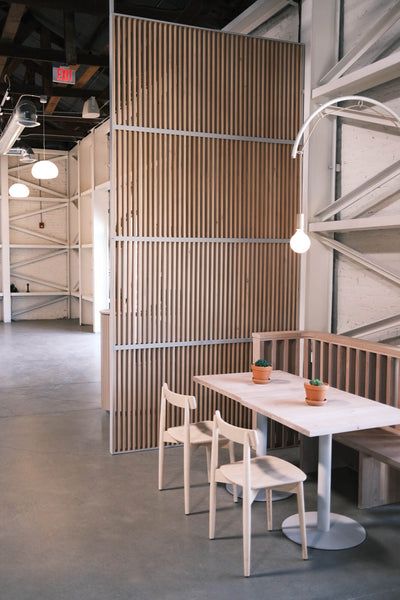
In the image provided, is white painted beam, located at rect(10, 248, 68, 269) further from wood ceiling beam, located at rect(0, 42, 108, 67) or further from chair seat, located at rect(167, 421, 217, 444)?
chair seat, located at rect(167, 421, 217, 444)

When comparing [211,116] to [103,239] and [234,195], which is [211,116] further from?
[103,239]

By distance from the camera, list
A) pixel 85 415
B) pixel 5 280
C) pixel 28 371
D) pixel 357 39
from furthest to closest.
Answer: pixel 5 280, pixel 28 371, pixel 85 415, pixel 357 39

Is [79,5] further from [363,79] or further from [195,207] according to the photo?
[363,79]

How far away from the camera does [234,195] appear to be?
5637 mm

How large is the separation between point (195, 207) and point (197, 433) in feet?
7.30

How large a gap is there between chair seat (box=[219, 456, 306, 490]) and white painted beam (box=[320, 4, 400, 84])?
11.8 ft

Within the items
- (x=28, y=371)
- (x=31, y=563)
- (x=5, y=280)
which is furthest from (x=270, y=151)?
(x=5, y=280)

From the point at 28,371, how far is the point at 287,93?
5653 mm

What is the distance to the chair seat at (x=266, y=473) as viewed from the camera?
133 inches

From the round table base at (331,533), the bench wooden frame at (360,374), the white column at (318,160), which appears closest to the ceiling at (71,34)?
the white column at (318,160)

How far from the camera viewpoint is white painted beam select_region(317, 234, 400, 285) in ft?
16.4

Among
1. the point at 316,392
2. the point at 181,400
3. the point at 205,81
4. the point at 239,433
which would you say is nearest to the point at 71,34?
the point at 205,81

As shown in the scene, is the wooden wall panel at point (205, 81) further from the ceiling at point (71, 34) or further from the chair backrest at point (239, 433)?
the chair backrest at point (239, 433)

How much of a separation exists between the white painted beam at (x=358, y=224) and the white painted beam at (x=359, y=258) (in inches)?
4.9
